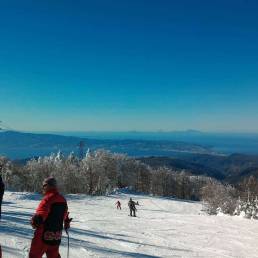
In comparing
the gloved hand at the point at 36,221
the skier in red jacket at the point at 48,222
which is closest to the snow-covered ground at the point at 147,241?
the skier in red jacket at the point at 48,222

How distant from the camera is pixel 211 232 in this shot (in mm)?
27781

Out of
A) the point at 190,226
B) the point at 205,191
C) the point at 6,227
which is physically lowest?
the point at 205,191

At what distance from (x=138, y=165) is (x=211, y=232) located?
349ft

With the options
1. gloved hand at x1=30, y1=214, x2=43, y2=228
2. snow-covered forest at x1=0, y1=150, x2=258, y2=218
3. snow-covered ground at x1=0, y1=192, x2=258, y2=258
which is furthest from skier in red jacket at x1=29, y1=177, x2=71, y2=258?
snow-covered forest at x1=0, y1=150, x2=258, y2=218

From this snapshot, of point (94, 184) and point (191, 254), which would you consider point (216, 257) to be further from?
point (94, 184)

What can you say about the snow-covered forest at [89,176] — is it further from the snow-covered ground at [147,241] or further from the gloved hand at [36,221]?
the gloved hand at [36,221]

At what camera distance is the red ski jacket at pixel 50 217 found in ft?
29.6

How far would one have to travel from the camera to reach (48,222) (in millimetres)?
9164

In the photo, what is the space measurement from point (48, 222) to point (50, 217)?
11 cm

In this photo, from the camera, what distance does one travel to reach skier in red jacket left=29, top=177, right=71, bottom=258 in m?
9.06

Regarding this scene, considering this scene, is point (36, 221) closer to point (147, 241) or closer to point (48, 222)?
point (48, 222)

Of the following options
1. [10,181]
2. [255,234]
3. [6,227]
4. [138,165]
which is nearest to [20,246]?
[6,227]

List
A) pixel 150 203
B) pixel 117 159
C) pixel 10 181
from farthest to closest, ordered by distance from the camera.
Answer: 1. pixel 117 159
2. pixel 10 181
3. pixel 150 203

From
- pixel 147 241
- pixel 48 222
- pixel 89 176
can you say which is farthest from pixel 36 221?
pixel 89 176
